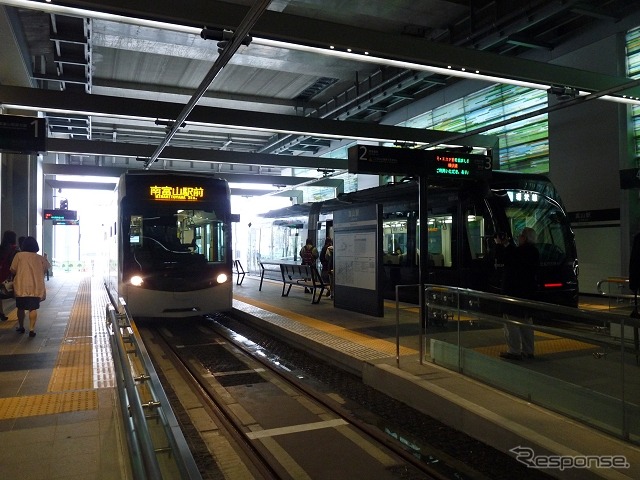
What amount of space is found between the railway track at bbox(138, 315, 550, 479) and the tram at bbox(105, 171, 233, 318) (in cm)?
228

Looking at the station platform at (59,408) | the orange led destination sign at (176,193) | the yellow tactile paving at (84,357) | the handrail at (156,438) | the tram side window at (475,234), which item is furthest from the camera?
the tram side window at (475,234)

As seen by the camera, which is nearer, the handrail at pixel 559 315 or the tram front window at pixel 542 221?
the handrail at pixel 559 315

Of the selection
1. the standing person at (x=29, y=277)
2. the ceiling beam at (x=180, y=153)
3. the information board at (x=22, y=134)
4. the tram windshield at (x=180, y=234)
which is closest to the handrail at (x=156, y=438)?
the standing person at (x=29, y=277)

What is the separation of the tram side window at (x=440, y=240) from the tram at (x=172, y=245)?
4.75m

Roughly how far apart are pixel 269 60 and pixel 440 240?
24.5ft

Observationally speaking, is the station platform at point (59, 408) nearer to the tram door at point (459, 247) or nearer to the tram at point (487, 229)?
the tram at point (487, 229)

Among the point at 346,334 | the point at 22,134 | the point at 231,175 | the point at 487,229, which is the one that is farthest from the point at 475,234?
the point at 231,175

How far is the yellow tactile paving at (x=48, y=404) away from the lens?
16.4ft

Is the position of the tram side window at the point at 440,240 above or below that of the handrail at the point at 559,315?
above

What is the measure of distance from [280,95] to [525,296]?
15.6 meters

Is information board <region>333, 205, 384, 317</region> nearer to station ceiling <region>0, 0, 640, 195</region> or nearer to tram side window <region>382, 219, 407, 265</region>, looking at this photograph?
tram side window <region>382, 219, 407, 265</region>

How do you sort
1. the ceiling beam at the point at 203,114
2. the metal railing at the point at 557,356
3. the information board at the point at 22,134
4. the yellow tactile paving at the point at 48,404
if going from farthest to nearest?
the ceiling beam at the point at 203,114
the information board at the point at 22,134
the yellow tactile paving at the point at 48,404
the metal railing at the point at 557,356

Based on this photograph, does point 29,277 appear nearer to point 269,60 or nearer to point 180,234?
point 180,234

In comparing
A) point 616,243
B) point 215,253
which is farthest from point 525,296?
point 616,243
